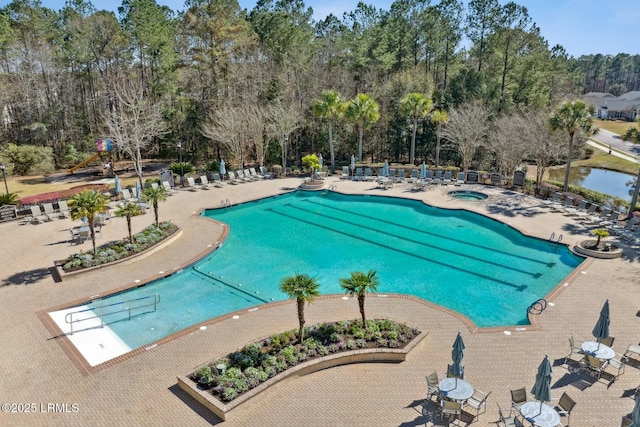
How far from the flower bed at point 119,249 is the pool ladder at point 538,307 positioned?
16690mm

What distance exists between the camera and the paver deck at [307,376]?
34.0 feet

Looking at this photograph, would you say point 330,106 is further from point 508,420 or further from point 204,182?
point 508,420

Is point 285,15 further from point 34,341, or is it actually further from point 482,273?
point 34,341

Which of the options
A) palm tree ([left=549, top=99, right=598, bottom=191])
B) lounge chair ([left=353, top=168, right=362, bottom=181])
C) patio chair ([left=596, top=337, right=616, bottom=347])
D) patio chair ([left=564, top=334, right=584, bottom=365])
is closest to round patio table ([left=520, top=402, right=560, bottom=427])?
patio chair ([left=564, top=334, right=584, bottom=365])

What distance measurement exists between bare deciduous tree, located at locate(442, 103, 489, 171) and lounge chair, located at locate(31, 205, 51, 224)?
97.1 feet

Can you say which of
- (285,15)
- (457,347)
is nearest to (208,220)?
(457,347)

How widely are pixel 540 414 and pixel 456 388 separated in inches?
72.2

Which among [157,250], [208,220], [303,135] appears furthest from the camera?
[303,135]

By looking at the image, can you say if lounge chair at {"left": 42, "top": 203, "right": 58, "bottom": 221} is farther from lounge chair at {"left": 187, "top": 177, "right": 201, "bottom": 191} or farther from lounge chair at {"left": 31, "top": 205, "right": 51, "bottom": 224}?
lounge chair at {"left": 187, "top": 177, "right": 201, "bottom": 191}

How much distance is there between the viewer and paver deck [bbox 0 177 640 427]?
408 inches

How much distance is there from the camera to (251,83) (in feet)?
137

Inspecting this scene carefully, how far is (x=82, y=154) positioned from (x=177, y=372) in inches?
1441

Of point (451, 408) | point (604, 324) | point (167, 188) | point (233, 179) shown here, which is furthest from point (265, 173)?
point (451, 408)

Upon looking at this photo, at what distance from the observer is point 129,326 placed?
14.7 m
